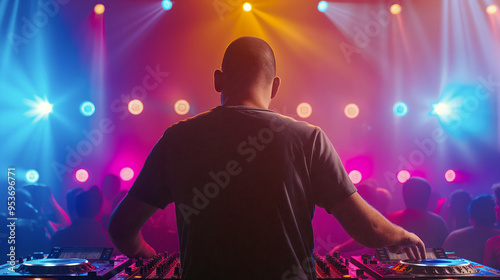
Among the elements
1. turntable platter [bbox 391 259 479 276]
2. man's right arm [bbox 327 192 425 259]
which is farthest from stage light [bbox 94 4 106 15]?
man's right arm [bbox 327 192 425 259]

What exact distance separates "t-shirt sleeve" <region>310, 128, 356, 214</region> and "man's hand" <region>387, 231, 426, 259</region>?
27 cm

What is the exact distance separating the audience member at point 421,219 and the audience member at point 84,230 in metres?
2.76

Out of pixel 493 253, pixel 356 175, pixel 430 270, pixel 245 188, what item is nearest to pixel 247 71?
pixel 245 188

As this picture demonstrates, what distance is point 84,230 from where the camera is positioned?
Answer: 149 inches

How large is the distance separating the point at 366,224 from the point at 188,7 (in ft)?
18.8

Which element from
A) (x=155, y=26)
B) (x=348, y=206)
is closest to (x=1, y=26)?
(x=155, y=26)

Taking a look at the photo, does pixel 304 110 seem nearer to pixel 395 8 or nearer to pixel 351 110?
pixel 351 110

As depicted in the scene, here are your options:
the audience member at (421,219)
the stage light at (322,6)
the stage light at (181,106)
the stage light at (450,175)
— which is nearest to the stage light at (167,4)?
the stage light at (181,106)

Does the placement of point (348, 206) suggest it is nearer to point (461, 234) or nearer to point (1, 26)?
point (461, 234)

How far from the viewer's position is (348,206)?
124 cm

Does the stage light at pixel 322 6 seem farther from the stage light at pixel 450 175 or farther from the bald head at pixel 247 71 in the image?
the bald head at pixel 247 71

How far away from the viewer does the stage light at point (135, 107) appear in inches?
254

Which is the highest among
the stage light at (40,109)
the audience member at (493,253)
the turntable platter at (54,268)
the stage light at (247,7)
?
the stage light at (247,7)

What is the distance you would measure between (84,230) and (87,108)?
3.07 m
